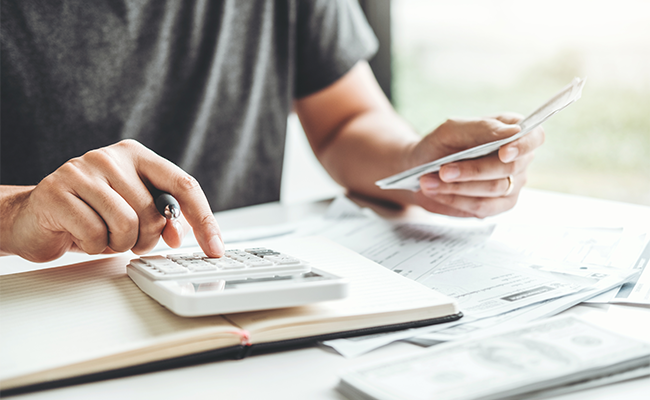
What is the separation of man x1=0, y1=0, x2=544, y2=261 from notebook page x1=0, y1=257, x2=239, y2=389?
55 millimetres

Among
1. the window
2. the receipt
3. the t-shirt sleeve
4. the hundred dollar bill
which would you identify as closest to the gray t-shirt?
the t-shirt sleeve

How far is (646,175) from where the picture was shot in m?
3.21

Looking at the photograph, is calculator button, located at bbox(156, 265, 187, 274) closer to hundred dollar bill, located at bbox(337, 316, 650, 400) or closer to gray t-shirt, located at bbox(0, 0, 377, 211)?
hundred dollar bill, located at bbox(337, 316, 650, 400)

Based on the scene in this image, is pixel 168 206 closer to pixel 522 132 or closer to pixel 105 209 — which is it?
pixel 105 209

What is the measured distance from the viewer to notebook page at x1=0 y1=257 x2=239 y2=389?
12.5 inches

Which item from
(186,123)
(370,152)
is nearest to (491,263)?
(370,152)

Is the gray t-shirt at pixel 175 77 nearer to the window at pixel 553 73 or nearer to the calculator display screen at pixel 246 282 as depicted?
the calculator display screen at pixel 246 282

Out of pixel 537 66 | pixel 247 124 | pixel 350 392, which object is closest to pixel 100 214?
pixel 350 392

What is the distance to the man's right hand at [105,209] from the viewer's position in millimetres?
449

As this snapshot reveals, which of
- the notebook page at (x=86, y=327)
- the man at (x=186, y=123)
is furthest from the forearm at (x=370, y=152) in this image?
the notebook page at (x=86, y=327)

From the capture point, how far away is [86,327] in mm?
352

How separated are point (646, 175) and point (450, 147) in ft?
10.1

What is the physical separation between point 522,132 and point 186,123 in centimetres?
68

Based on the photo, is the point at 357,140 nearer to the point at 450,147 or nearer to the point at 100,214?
the point at 450,147
